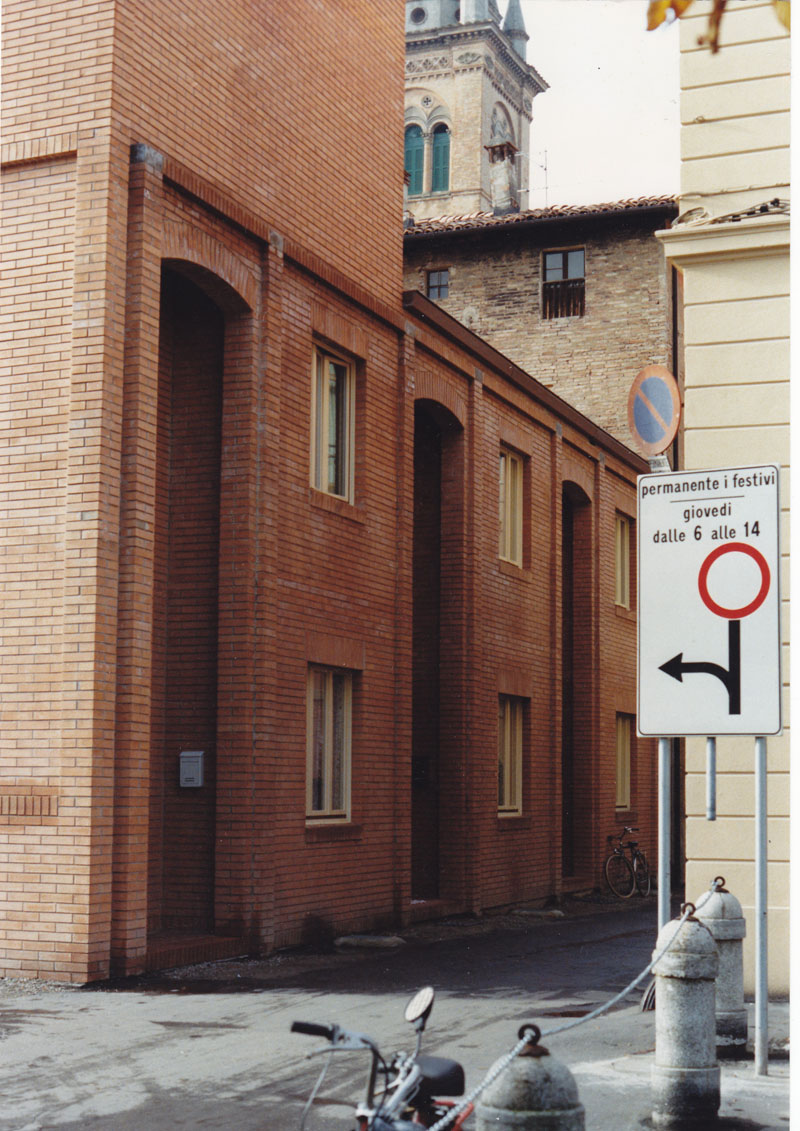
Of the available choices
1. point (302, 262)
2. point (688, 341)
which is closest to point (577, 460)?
point (302, 262)

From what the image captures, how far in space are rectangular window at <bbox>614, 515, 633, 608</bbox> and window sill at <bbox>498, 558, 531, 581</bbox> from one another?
18.0 ft

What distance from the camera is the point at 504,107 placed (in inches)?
2734

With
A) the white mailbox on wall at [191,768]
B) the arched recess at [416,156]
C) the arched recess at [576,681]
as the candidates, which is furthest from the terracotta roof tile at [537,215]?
the arched recess at [416,156]

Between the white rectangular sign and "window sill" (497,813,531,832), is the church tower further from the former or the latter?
the white rectangular sign

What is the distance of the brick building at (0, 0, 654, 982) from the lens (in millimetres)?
11828

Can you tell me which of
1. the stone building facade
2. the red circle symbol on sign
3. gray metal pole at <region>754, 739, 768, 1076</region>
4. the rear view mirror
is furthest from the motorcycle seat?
the stone building facade

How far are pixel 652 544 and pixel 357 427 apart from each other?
934 cm

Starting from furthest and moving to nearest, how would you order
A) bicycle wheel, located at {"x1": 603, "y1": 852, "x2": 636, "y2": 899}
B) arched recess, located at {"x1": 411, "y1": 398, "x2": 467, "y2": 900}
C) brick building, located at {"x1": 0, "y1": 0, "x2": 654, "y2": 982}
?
bicycle wheel, located at {"x1": 603, "y1": 852, "x2": 636, "y2": 899}
arched recess, located at {"x1": 411, "y1": 398, "x2": 467, "y2": 900}
brick building, located at {"x1": 0, "y1": 0, "x2": 654, "y2": 982}

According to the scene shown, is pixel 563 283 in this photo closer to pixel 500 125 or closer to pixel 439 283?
pixel 439 283

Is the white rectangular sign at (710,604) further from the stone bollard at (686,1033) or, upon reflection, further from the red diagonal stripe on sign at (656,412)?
the red diagonal stripe on sign at (656,412)

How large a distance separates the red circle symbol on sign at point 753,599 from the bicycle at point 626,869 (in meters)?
17.6

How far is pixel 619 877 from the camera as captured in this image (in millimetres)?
24766

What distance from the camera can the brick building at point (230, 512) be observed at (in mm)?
11828

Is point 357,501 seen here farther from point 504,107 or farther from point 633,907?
point 504,107
